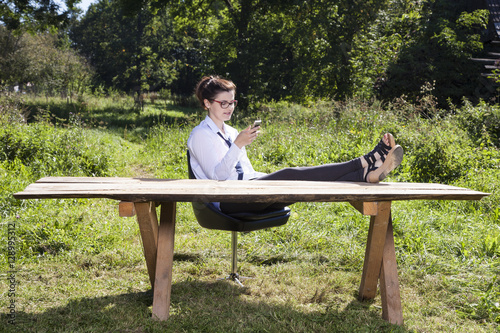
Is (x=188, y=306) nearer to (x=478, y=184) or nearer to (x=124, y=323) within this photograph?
(x=124, y=323)

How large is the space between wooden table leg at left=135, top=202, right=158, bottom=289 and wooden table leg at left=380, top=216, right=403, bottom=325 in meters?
1.42

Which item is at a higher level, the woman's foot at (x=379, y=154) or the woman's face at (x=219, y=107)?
the woman's face at (x=219, y=107)

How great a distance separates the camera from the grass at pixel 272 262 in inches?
110

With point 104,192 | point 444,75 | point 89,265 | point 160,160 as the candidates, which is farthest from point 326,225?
point 444,75

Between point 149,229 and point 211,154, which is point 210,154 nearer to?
point 211,154

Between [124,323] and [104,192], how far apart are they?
0.88 meters

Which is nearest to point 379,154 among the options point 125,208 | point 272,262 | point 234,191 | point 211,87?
point 234,191

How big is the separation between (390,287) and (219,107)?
64.4 inches

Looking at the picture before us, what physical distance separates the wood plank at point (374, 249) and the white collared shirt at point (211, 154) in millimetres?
944

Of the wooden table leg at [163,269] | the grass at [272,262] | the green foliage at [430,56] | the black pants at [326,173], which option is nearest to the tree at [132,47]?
the green foliage at [430,56]

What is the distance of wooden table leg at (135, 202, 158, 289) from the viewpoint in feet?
8.45

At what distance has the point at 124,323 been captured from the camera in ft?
8.71

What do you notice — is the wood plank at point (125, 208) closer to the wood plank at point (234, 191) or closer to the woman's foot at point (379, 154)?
the wood plank at point (234, 191)

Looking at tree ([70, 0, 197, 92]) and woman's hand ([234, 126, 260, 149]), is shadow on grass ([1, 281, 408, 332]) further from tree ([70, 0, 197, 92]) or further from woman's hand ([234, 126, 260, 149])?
tree ([70, 0, 197, 92])
